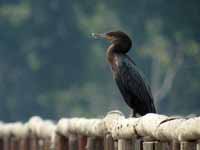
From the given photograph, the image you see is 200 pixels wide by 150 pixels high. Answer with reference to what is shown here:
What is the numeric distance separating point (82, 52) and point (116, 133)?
Result: 1690 inches

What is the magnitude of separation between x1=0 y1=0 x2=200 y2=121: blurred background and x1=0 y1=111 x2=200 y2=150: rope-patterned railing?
32.1 metres

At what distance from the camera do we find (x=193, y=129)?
7969mm

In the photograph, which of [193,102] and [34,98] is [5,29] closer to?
[34,98]

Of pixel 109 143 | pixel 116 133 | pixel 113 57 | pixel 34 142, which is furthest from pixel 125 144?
pixel 34 142

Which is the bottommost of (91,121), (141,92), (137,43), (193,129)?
(193,129)

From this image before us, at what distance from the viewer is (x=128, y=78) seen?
13656 millimetres

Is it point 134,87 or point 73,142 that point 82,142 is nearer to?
point 73,142

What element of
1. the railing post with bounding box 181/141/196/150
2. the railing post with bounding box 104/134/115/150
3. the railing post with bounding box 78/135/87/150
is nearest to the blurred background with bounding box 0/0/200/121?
the railing post with bounding box 78/135/87/150

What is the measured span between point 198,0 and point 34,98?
6.77 metres

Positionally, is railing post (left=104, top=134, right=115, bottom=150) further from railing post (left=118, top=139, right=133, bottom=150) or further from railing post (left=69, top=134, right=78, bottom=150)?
railing post (left=69, top=134, right=78, bottom=150)

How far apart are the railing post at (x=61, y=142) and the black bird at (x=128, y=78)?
73 cm

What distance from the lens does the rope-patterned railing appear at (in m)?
8.25

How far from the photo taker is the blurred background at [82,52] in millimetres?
48594

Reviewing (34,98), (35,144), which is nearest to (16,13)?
(34,98)
